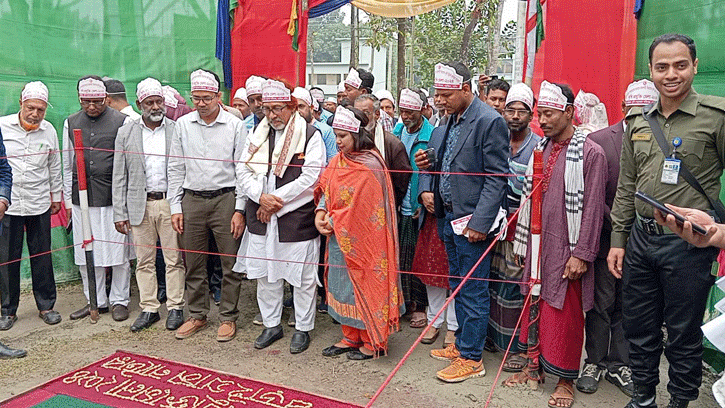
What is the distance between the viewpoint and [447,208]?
154 inches

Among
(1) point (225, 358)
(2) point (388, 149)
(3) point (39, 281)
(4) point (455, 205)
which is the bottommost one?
(1) point (225, 358)

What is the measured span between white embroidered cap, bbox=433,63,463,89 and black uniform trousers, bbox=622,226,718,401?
1353mm

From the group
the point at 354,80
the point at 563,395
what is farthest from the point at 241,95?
the point at 563,395

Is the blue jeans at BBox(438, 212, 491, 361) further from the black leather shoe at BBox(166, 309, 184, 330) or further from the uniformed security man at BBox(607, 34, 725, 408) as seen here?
the black leather shoe at BBox(166, 309, 184, 330)

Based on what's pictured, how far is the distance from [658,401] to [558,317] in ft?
2.60

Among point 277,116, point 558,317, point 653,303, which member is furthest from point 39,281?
point 653,303

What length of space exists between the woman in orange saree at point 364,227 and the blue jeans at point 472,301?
0.45 m

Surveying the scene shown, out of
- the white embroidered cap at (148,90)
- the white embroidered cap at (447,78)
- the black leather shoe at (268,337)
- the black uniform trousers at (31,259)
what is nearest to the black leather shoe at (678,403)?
the white embroidered cap at (447,78)

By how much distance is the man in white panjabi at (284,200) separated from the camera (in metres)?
4.24

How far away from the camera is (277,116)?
4254 millimetres

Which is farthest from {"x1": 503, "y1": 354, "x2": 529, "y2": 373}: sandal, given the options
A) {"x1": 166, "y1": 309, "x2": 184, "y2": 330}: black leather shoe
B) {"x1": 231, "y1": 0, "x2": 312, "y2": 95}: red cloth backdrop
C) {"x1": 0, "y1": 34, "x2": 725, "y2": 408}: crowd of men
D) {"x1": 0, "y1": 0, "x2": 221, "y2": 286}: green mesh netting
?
{"x1": 0, "y1": 0, "x2": 221, "y2": 286}: green mesh netting

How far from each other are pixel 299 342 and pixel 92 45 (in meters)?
3.89

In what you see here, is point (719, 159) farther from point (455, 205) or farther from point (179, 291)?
point (179, 291)

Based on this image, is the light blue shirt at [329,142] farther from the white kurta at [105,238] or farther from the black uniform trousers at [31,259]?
the black uniform trousers at [31,259]
